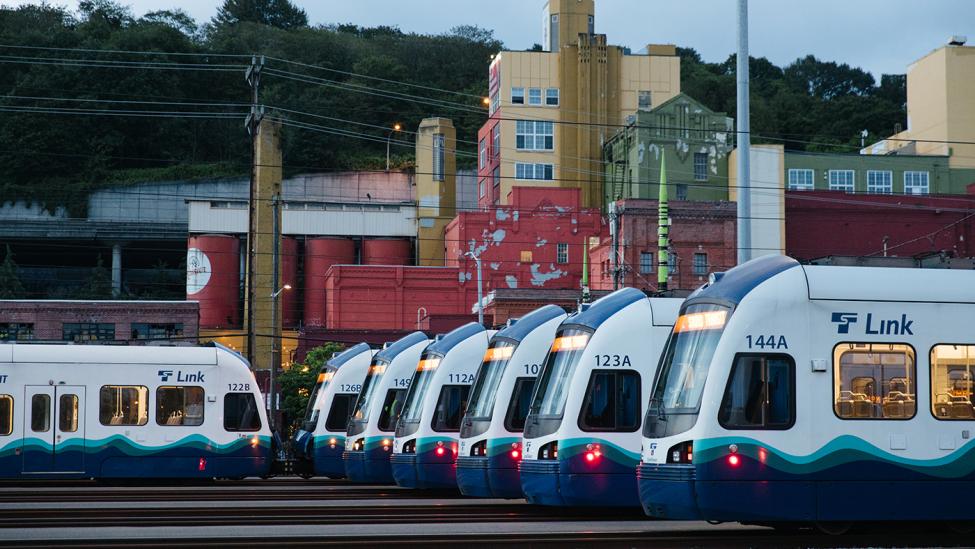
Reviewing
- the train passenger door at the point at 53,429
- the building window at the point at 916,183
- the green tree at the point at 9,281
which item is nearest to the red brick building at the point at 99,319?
the green tree at the point at 9,281

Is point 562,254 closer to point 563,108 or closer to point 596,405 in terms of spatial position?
point 563,108

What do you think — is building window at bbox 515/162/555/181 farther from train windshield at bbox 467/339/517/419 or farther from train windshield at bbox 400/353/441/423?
train windshield at bbox 467/339/517/419

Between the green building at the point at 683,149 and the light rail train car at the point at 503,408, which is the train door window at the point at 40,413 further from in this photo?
the green building at the point at 683,149

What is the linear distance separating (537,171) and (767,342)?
232 feet

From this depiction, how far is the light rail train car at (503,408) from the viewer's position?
979 inches

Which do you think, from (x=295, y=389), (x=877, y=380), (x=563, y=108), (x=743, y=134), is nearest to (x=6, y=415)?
(x=743, y=134)

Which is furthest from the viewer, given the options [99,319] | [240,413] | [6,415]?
[99,319]

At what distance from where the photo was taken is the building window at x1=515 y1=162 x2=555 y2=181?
8844 centimetres

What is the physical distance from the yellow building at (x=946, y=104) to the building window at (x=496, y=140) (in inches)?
923

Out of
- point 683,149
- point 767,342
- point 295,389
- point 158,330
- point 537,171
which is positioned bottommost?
point 295,389

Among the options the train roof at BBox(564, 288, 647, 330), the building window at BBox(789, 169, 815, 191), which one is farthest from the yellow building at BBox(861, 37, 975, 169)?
the train roof at BBox(564, 288, 647, 330)

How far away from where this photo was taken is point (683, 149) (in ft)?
263

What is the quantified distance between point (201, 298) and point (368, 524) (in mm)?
66631

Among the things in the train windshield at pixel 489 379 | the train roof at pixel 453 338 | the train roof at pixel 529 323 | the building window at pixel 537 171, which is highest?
the building window at pixel 537 171
